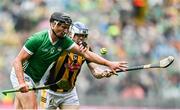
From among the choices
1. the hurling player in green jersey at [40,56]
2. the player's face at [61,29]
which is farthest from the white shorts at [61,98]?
the player's face at [61,29]

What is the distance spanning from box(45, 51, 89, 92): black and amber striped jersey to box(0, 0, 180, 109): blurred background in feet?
19.9

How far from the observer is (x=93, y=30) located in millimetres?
16984

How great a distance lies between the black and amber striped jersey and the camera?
9.94 meters

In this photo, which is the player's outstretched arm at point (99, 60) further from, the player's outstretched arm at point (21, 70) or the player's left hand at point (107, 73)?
the player's outstretched arm at point (21, 70)

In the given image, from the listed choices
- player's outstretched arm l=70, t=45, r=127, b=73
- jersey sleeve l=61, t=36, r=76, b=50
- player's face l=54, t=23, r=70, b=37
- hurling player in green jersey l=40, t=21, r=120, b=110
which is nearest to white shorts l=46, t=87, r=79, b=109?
hurling player in green jersey l=40, t=21, r=120, b=110

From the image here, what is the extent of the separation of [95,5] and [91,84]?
207 cm

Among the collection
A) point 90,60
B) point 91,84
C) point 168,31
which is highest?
point 168,31

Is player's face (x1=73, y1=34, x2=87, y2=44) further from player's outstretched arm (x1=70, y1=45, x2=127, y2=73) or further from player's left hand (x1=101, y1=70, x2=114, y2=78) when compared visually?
player's left hand (x1=101, y1=70, x2=114, y2=78)

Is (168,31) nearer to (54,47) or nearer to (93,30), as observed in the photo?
(93,30)

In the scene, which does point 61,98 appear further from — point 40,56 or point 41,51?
point 41,51

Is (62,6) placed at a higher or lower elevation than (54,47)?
higher

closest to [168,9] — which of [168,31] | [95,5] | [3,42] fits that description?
[168,31]

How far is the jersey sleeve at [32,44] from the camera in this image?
900 centimetres

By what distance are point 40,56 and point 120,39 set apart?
7.62m
